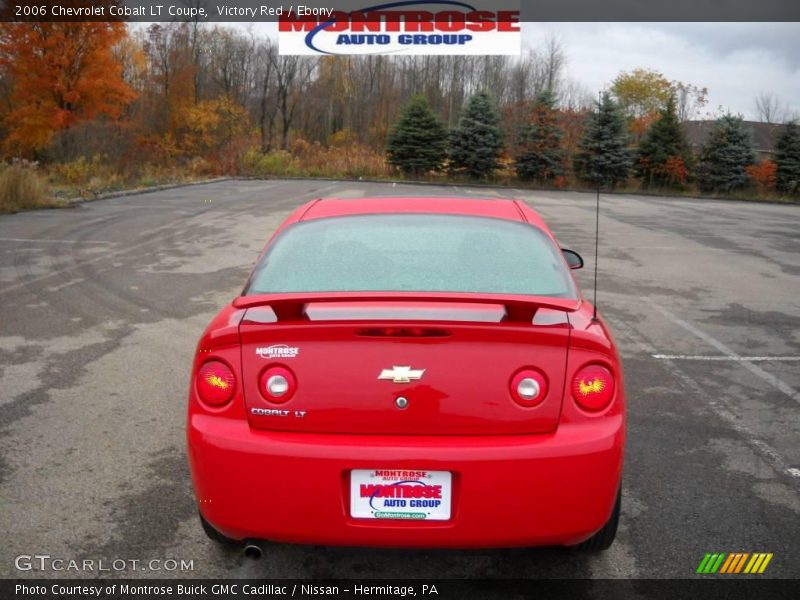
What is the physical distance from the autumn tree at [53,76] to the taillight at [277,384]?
3126 cm

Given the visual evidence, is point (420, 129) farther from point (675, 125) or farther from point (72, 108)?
point (72, 108)

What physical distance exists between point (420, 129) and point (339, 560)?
130ft

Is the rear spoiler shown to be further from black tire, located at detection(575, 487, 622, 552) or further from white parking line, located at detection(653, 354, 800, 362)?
white parking line, located at detection(653, 354, 800, 362)

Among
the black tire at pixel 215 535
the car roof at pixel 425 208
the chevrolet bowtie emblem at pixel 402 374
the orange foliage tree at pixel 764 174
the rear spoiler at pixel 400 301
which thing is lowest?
the black tire at pixel 215 535

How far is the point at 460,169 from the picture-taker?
1617 inches

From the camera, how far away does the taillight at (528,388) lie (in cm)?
258

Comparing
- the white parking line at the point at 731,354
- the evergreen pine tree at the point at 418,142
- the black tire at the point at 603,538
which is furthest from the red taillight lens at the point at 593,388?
the evergreen pine tree at the point at 418,142

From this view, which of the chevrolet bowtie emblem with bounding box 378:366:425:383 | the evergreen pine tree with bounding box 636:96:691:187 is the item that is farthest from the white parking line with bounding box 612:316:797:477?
the evergreen pine tree with bounding box 636:96:691:187

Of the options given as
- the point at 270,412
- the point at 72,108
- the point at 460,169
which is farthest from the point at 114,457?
the point at 460,169

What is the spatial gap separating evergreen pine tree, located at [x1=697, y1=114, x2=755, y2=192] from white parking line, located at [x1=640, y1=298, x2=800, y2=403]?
33514 mm

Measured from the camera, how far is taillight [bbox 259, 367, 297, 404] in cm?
260

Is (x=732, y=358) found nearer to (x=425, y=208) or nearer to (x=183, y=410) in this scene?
(x=425, y=208)

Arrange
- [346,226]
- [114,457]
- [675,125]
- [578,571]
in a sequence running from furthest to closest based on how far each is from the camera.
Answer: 1. [675,125]
2. [114,457]
3. [346,226]
4. [578,571]

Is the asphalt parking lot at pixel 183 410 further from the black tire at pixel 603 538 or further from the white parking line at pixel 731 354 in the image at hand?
the black tire at pixel 603 538
